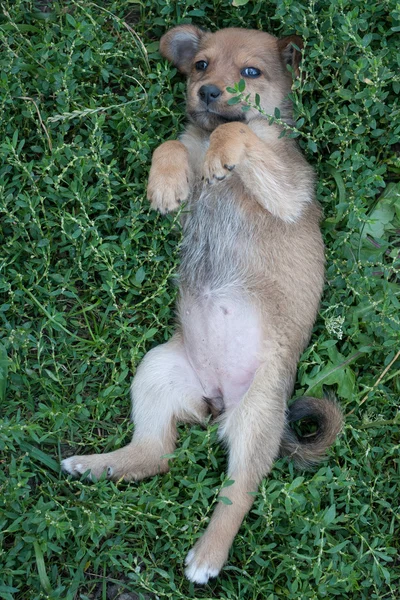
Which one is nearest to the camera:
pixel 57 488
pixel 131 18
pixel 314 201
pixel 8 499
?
pixel 8 499

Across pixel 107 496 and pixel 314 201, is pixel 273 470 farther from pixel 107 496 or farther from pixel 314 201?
pixel 314 201

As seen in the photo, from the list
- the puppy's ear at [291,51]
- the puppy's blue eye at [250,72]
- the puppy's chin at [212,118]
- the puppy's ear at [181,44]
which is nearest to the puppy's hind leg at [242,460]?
the puppy's chin at [212,118]

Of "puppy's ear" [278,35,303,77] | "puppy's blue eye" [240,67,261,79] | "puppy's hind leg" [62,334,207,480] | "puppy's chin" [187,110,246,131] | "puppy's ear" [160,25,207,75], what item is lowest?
"puppy's hind leg" [62,334,207,480]

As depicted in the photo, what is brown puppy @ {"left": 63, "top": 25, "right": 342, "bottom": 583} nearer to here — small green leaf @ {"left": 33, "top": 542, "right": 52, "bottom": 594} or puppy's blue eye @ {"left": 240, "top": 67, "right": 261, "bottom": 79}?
puppy's blue eye @ {"left": 240, "top": 67, "right": 261, "bottom": 79}

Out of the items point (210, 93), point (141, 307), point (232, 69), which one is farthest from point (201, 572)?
point (232, 69)

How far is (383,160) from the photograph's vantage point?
527 cm

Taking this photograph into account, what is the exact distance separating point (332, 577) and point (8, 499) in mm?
1943

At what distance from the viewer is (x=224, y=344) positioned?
4863 millimetres

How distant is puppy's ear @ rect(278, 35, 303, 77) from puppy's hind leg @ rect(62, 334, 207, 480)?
6.78 feet

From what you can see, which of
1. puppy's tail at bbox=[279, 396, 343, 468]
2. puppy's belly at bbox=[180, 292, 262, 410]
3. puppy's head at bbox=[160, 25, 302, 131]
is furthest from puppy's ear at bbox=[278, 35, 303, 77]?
puppy's tail at bbox=[279, 396, 343, 468]

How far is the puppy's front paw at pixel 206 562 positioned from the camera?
4.43 metres

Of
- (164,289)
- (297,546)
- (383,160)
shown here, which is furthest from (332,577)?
(383,160)

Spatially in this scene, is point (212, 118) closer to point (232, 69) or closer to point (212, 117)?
point (212, 117)

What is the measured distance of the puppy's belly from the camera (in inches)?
189
